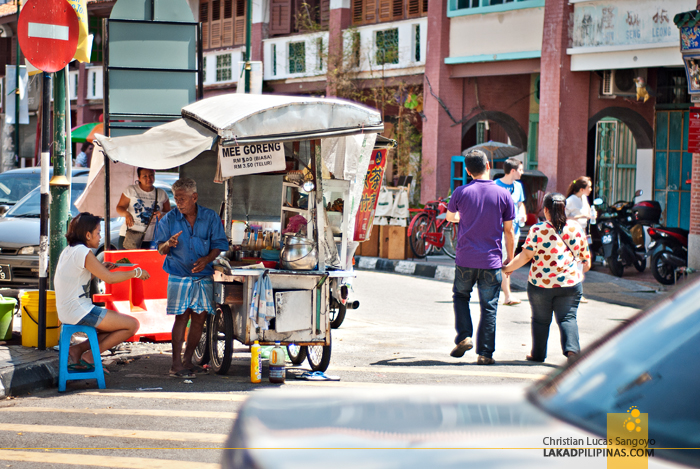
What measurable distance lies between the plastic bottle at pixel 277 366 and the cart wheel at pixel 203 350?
889 millimetres

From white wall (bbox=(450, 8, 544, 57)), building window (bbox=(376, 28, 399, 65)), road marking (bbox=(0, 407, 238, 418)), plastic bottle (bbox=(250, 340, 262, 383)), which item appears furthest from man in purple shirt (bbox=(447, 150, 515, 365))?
building window (bbox=(376, 28, 399, 65))

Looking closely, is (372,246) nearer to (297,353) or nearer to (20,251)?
(20,251)

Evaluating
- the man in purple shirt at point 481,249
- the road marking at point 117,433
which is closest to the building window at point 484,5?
the man in purple shirt at point 481,249

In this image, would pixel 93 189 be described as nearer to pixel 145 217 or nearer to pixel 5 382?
pixel 145 217

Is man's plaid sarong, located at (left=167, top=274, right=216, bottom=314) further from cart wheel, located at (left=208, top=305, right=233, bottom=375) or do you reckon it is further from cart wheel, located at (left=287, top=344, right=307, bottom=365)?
cart wheel, located at (left=287, top=344, right=307, bottom=365)

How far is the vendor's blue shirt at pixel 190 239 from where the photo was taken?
7.36 m

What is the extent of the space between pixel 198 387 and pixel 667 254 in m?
9.27

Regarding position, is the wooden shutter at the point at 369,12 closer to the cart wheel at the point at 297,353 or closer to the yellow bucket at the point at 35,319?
the cart wheel at the point at 297,353

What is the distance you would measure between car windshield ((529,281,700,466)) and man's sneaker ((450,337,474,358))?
5.49 meters

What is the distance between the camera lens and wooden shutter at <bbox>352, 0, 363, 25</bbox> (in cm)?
2323

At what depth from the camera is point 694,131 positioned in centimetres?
1402

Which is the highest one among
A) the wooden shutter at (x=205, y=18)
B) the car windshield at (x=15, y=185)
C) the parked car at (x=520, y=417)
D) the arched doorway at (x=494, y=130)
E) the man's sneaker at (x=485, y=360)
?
the wooden shutter at (x=205, y=18)

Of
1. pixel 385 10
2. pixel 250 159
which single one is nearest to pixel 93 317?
pixel 250 159

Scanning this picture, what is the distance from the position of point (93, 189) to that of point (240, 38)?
1922 centimetres
